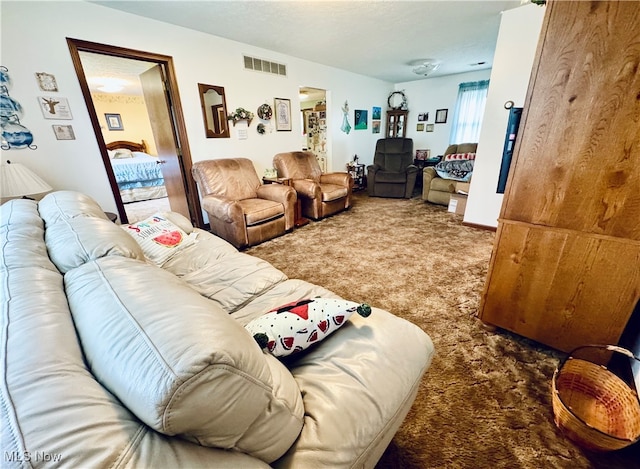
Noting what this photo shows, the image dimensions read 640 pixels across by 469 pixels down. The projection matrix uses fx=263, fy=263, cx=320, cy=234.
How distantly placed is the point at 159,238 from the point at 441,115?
20.8 feet

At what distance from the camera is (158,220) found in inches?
74.6

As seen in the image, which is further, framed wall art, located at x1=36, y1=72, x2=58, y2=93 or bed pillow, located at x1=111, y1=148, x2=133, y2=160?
bed pillow, located at x1=111, y1=148, x2=133, y2=160

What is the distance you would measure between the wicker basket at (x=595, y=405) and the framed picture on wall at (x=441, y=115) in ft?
18.9

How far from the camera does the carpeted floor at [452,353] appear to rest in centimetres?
107

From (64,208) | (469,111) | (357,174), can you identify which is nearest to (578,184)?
(64,208)

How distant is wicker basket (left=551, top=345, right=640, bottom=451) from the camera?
102 cm

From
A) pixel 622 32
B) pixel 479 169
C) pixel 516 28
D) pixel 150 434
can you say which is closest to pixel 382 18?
pixel 516 28

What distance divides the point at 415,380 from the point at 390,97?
691cm

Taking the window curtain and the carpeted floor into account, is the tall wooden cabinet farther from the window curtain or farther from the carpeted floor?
the window curtain

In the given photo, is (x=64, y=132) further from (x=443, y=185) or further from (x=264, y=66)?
(x=443, y=185)

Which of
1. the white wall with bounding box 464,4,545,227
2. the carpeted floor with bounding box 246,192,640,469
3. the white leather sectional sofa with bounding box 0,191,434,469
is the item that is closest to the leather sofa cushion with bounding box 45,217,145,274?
the white leather sectional sofa with bounding box 0,191,434,469

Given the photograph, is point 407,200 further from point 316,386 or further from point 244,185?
point 316,386

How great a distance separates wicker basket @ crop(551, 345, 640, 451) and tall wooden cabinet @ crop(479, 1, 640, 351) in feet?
0.76

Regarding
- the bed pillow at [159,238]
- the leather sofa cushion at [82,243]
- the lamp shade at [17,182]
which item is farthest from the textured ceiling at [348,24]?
the leather sofa cushion at [82,243]
